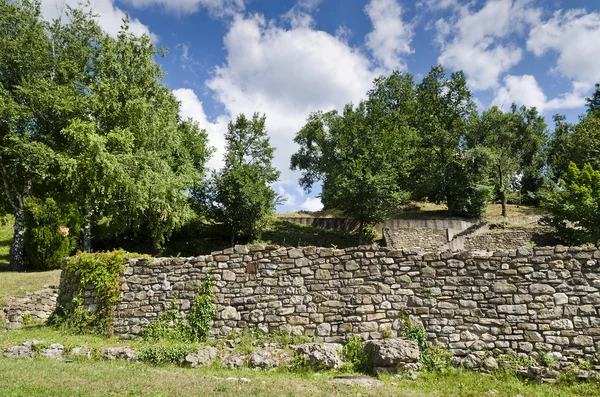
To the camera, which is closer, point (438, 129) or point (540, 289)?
point (540, 289)

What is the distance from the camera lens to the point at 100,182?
59.3 ft

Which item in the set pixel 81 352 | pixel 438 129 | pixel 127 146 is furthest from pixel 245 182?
pixel 438 129

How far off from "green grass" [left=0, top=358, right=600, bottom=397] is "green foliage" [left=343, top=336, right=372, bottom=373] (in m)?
0.60

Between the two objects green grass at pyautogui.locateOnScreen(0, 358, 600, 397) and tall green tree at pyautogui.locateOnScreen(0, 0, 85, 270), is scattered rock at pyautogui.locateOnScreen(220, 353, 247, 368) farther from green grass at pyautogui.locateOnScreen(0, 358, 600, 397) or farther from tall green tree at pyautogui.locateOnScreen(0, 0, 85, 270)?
tall green tree at pyautogui.locateOnScreen(0, 0, 85, 270)

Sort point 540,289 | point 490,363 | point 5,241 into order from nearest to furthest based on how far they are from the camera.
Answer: point 490,363
point 540,289
point 5,241

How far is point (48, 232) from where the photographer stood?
1777cm

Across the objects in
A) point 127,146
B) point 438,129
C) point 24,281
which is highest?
point 438,129

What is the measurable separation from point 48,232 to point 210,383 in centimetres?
1473

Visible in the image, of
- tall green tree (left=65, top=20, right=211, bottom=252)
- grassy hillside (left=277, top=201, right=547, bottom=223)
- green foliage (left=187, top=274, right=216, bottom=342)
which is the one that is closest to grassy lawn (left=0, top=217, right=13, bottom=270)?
tall green tree (left=65, top=20, right=211, bottom=252)

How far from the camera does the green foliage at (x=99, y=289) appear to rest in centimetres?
984

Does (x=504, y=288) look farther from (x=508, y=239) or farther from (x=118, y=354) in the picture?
(x=508, y=239)

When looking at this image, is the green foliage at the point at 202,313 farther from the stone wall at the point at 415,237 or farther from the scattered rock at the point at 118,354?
the stone wall at the point at 415,237

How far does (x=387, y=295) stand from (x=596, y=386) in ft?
13.1

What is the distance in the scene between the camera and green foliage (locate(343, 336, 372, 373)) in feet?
26.6
